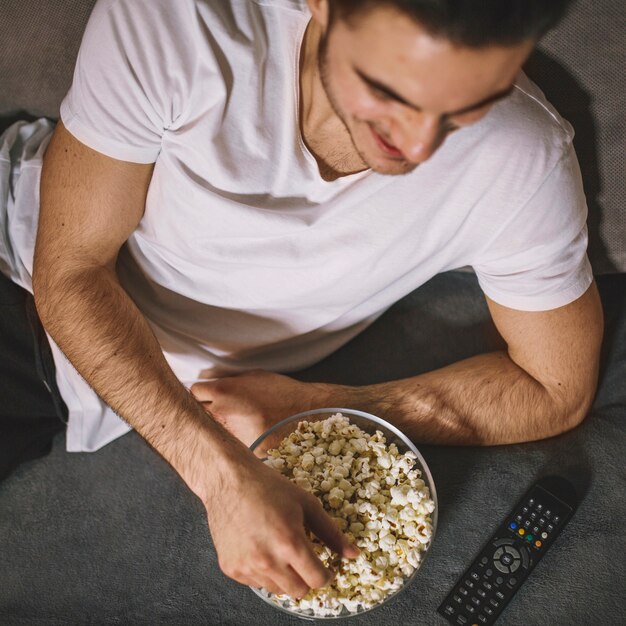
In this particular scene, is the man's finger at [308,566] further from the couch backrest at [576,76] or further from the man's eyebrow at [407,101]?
the couch backrest at [576,76]

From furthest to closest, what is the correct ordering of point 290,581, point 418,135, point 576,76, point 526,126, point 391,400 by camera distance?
point 391,400, point 576,76, point 526,126, point 290,581, point 418,135

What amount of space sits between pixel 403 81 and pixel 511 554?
0.74m

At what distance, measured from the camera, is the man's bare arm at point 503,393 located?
112 centimetres

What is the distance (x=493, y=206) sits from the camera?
1004mm

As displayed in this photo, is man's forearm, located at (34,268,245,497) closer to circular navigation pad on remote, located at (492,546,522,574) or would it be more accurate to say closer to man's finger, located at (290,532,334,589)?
man's finger, located at (290,532,334,589)

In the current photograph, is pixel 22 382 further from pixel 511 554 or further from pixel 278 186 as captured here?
pixel 511 554

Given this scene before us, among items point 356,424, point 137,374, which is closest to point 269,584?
point 356,424

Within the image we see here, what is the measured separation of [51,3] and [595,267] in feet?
3.67

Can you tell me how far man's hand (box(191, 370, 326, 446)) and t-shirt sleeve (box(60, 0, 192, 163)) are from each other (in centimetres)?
47

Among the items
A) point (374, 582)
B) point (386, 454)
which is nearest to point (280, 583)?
point (374, 582)

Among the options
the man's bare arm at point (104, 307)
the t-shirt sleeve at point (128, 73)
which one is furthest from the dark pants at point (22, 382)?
the t-shirt sleeve at point (128, 73)

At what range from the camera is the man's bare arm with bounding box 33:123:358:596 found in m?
0.88

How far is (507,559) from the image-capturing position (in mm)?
1030

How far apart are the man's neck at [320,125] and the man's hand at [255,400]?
41cm
